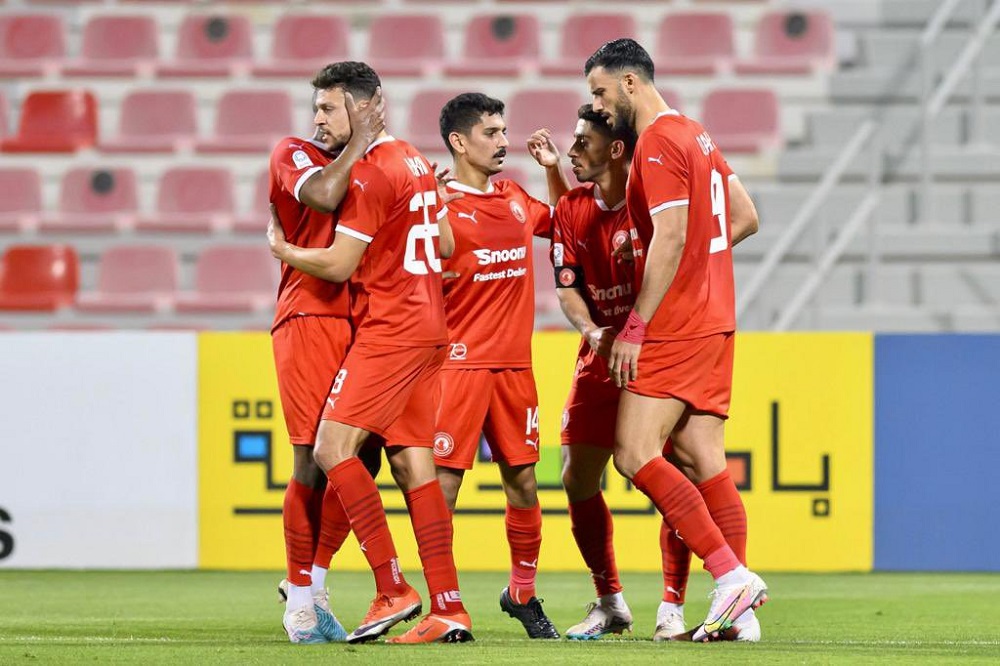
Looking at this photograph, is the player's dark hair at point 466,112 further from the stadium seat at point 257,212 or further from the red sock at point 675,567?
the stadium seat at point 257,212

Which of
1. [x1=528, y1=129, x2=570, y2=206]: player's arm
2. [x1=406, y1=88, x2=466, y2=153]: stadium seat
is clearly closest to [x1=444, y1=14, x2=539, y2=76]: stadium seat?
[x1=406, y1=88, x2=466, y2=153]: stadium seat

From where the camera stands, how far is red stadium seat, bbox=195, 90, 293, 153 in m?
13.3

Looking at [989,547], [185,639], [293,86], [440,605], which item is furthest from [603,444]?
[293,86]

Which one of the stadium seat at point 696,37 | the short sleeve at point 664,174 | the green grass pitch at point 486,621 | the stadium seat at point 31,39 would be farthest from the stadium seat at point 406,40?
the short sleeve at point 664,174

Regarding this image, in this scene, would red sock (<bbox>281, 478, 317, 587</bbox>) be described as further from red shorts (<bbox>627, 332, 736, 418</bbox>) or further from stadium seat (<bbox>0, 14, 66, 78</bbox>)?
stadium seat (<bbox>0, 14, 66, 78</bbox>)

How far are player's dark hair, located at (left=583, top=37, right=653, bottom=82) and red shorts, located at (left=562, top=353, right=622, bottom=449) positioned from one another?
3.57 feet

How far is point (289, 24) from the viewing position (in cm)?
1427

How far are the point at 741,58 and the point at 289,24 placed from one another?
159 inches

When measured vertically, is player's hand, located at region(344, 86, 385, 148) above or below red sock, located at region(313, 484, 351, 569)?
above

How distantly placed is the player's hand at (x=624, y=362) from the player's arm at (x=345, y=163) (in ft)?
3.47

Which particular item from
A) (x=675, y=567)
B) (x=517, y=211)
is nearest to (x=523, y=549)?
(x=675, y=567)

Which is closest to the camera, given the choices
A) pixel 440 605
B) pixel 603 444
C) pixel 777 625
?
pixel 440 605

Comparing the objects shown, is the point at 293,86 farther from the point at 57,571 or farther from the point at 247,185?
the point at 57,571

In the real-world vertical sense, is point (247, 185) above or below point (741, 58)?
below
